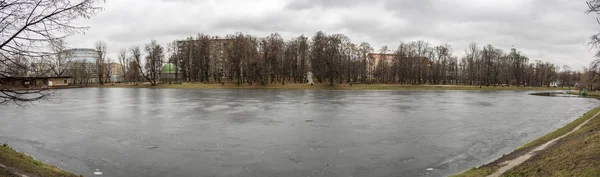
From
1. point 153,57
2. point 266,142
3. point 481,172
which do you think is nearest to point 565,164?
point 481,172

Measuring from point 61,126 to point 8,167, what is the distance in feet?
51.2

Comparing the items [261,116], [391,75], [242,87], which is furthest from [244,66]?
[261,116]

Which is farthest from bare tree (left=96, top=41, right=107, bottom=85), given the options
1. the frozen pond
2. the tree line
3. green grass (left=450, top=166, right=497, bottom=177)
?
green grass (left=450, top=166, right=497, bottom=177)

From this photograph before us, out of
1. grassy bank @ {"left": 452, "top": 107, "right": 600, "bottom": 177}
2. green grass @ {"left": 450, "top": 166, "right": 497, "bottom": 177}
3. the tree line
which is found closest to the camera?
grassy bank @ {"left": 452, "top": 107, "right": 600, "bottom": 177}

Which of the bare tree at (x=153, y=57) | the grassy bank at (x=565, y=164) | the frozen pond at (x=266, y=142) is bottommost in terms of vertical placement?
the frozen pond at (x=266, y=142)

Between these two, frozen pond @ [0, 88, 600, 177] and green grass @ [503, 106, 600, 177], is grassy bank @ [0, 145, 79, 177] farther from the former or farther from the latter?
green grass @ [503, 106, 600, 177]

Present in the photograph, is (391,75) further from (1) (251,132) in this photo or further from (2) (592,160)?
(2) (592,160)

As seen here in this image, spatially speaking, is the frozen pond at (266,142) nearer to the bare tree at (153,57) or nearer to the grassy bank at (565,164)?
the grassy bank at (565,164)

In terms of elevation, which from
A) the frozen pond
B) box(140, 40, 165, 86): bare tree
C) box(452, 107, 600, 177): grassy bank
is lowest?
the frozen pond

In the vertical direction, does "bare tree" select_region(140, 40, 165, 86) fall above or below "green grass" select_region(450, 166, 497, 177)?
above

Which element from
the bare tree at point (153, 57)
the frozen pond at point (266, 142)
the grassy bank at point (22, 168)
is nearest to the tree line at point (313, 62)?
the bare tree at point (153, 57)

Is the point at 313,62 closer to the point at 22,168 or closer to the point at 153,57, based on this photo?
the point at 153,57

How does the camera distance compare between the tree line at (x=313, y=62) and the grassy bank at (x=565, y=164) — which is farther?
the tree line at (x=313, y=62)

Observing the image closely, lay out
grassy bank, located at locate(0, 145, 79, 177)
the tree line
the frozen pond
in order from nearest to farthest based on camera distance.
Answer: grassy bank, located at locate(0, 145, 79, 177) < the frozen pond < the tree line
